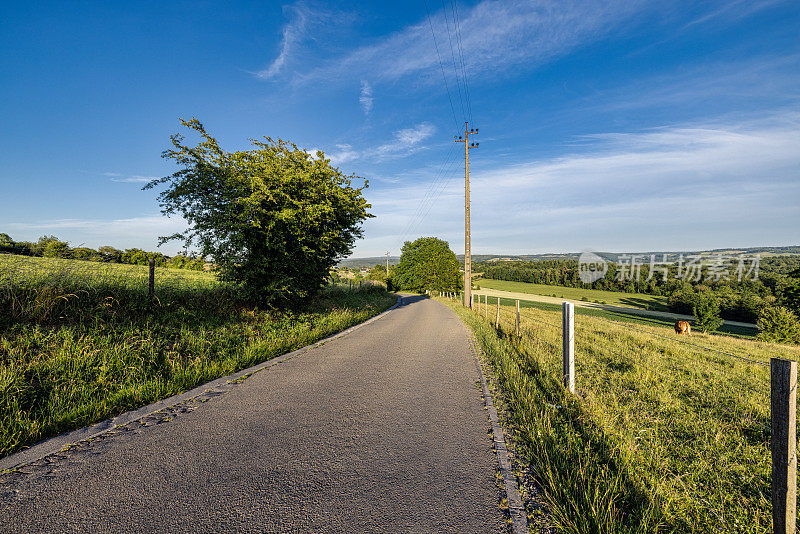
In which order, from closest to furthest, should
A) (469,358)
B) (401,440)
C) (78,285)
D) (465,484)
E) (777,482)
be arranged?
(777,482) → (465,484) → (401,440) → (78,285) → (469,358)

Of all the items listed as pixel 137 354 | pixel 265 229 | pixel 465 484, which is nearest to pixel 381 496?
pixel 465 484

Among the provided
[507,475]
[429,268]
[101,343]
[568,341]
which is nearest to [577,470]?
[507,475]

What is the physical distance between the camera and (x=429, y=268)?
61.5m

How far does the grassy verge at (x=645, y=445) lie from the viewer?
2324 mm

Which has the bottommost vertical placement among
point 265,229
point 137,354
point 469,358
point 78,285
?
point 469,358

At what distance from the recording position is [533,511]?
7.81ft

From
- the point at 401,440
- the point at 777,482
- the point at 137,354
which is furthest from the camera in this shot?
the point at 137,354

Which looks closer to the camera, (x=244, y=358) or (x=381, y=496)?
(x=381, y=496)

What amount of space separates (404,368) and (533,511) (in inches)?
165

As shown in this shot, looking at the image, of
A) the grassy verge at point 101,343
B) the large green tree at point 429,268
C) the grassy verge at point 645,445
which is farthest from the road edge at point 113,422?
the large green tree at point 429,268

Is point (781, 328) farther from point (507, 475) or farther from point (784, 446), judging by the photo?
point (507, 475)

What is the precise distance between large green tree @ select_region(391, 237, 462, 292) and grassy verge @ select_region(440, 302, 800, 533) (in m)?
54.9

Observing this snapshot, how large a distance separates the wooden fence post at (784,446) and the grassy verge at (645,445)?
414mm

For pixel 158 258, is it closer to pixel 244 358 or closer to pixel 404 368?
pixel 244 358
